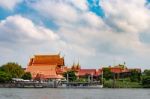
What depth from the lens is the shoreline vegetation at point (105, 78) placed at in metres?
116

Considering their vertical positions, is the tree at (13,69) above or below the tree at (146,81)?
above

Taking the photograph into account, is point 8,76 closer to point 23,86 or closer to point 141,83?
point 23,86

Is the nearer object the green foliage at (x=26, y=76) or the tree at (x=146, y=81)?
the tree at (x=146, y=81)

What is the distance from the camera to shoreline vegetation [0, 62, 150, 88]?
11567 centimetres

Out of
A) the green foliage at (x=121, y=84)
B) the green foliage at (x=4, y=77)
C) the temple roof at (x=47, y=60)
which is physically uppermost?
the temple roof at (x=47, y=60)

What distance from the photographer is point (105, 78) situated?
429 feet

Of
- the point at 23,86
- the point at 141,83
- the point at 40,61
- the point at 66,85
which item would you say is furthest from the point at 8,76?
the point at 141,83

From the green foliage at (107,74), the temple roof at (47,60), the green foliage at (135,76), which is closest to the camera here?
the green foliage at (135,76)

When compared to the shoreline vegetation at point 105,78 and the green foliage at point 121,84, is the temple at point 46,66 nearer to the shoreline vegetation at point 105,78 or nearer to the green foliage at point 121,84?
the shoreline vegetation at point 105,78

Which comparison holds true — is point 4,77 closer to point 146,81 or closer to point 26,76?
point 26,76
